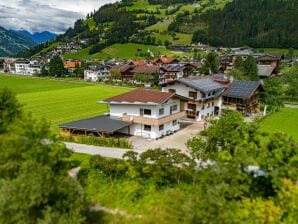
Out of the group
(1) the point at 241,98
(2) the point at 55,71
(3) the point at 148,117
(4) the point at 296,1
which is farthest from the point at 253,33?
(3) the point at 148,117

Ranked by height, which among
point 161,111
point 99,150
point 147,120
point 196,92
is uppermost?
point 196,92

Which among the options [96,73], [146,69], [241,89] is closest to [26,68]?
[96,73]

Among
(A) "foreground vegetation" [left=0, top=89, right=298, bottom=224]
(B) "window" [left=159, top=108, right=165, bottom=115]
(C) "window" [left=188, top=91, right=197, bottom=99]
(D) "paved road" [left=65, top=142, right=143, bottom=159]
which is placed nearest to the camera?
(A) "foreground vegetation" [left=0, top=89, right=298, bottom=224]

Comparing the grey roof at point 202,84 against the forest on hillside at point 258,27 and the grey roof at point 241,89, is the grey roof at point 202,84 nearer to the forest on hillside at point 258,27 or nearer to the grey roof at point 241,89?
the grey roof at point 241,89

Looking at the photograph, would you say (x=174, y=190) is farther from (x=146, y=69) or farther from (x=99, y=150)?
(x=146, y=69)

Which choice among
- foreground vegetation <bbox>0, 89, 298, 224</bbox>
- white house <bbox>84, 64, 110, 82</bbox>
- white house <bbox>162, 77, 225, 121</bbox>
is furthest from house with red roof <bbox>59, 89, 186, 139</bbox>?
white house <bbox>84, 64, 110, 82</bbox>

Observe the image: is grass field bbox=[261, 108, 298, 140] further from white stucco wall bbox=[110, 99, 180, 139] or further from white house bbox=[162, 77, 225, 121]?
white stucco wall bbox=[110, 99, 180, 139]

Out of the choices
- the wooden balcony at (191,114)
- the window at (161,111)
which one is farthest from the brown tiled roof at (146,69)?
the window at (161,111)
